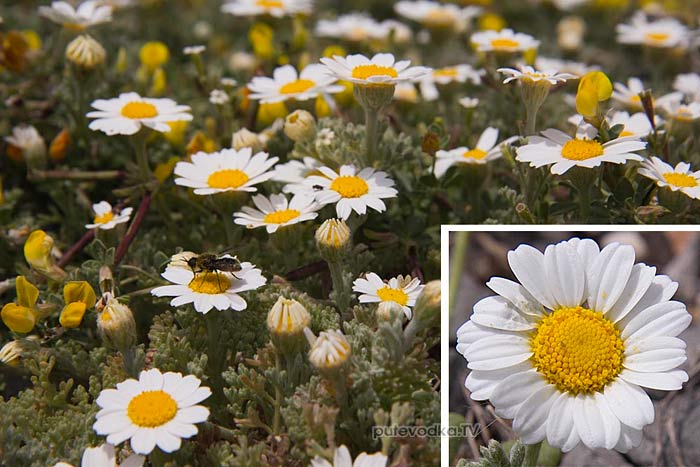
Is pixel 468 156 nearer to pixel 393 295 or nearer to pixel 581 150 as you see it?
pixel 581 150

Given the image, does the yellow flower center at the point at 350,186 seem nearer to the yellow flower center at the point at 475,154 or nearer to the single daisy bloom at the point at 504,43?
the yellow flower center at the point at 475,154

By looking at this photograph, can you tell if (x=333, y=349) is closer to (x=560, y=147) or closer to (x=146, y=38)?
(x=560, y=147)

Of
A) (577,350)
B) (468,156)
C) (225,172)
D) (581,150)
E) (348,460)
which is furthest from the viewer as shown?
(468,156)

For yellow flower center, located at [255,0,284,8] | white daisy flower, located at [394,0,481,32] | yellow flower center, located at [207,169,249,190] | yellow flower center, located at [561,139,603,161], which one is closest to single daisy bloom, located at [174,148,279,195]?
yellow flower center, located at [207,169,249,190]

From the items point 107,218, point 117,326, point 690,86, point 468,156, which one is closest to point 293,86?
point 468,156

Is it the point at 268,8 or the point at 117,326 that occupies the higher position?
the point at 268,8

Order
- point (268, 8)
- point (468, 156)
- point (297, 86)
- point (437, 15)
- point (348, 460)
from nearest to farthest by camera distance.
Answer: point (348, 460) < point (468, 156) < point (297, 86) < point (268, 8) < point (437, 15)
